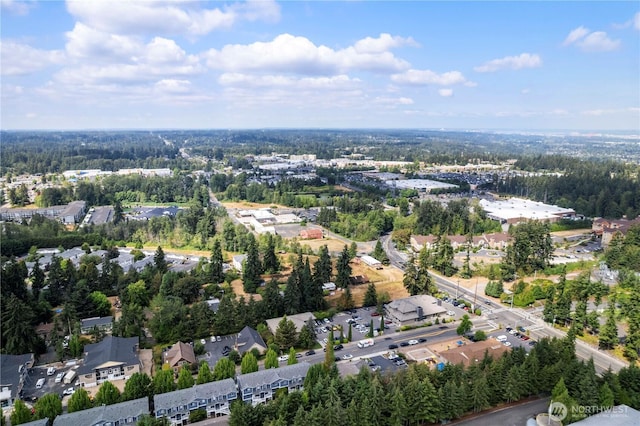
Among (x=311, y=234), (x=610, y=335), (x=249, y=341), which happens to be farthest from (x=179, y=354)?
(x=311, y=234)

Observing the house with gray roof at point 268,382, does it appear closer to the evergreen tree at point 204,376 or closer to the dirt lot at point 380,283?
the evergreen tree at point 204,376

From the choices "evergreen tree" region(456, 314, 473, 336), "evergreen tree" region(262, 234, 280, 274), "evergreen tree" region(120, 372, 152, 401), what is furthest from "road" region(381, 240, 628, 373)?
"evergreen tree" region(120, 372, 152, 401)

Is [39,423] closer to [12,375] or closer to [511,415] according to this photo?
[12,375]

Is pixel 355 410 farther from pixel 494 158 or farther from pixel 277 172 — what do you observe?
pixel 494 158

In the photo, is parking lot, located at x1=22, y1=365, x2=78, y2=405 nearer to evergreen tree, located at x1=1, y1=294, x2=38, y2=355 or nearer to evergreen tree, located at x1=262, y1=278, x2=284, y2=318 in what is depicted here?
evergreen tree, located at x1=1, y1=294, x2=38, y2=355

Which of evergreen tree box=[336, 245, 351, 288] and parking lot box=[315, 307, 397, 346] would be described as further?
evergreen tree box=[336, 245, 351, 288]
